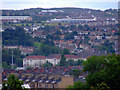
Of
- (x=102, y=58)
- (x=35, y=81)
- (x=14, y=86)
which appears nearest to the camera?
(x=14, y=86)

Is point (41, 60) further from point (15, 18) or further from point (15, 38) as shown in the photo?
point (15, 18)


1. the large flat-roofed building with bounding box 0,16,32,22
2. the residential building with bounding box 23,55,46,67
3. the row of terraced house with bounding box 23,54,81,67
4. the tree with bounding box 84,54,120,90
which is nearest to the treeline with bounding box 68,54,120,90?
the tree with bounding box 84,54,120,90

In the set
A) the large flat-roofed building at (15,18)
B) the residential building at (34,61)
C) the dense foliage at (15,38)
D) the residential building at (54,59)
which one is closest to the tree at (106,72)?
the residential building at (34,61)

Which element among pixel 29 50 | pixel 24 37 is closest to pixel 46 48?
pixel 29 50

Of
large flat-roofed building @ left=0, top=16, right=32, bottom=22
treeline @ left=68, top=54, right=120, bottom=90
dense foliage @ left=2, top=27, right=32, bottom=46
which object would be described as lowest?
dense foliage @ left=2, top=27, right=32, bottom=46

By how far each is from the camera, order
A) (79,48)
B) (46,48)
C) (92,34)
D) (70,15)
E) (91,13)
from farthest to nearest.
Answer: (91,13), (70,15), (92,34), (79,48), (46,48)

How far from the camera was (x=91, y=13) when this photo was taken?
7388 centimetres

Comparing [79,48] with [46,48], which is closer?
[46,48]

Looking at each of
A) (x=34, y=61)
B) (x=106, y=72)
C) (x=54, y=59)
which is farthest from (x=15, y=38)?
(x=106, y=72)

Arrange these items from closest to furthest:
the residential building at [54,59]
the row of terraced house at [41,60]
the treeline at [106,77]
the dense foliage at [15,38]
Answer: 1. the treeline at [106,77]
2. the row of terraced house at [41,60]
3. the residential building at [54,59]
4. the dense foliage at [15,38]

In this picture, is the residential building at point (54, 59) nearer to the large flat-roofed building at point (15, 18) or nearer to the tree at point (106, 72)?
the tree at point (106, 72)

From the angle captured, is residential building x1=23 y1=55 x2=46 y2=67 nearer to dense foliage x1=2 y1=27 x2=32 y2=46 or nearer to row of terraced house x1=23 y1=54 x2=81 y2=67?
row of terraced house x1=23 y1=54 x2=81 y2=67

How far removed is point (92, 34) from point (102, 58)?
124ft

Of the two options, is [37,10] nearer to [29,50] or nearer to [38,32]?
[38,32]
